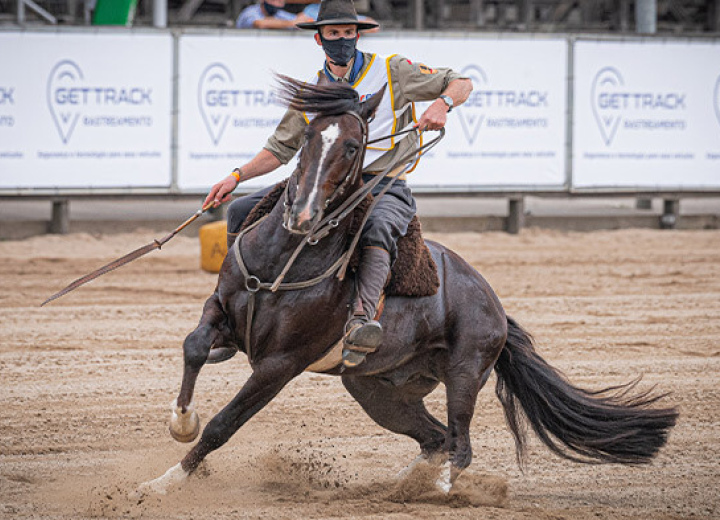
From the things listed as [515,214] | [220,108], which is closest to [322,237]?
[220,108]

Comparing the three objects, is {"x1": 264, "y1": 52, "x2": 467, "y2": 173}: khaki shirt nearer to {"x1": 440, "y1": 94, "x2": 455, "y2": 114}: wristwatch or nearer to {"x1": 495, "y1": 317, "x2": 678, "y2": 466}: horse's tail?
Answer: {"x1": 440, "y1": 94, "x2": 455, "y2": 114}: wristwatch

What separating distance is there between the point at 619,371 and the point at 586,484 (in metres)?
2.24

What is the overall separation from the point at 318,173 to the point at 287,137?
30.3 inches

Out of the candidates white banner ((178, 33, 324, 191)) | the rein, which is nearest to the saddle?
the rein

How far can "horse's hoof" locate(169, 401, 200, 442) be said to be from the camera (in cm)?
443

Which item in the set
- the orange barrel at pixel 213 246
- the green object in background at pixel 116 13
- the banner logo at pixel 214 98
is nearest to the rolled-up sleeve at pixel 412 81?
the orange barrel at pixel 213 246

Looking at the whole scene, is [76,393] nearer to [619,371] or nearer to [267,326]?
[267,326]

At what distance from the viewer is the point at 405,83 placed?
4.92 metres

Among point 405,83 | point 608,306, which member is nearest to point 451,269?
point 405,83

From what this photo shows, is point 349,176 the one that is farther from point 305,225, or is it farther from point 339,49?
point 339,49

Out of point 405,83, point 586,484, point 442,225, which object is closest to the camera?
point 405,83

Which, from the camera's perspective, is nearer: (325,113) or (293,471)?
(325,113)

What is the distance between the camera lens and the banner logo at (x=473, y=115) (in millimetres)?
13219

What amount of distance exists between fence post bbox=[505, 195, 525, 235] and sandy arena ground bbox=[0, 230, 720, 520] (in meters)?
2.90
